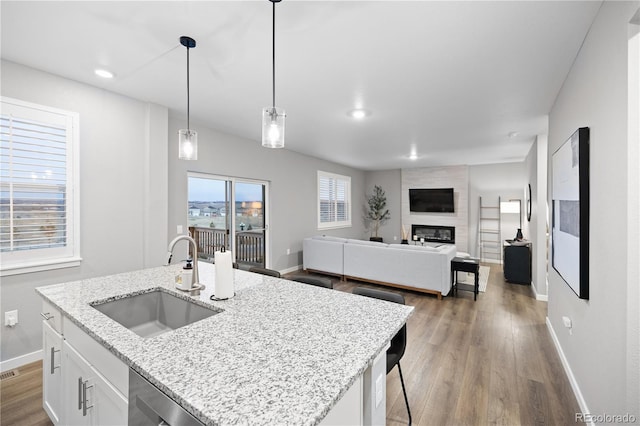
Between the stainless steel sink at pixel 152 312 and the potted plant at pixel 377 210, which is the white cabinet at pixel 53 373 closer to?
the stainless steel sink at pixel 152 312

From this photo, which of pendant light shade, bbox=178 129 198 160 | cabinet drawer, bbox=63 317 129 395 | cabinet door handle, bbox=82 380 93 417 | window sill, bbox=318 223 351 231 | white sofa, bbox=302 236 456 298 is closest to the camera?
cabinet drawer, bbox=63 317 129 395


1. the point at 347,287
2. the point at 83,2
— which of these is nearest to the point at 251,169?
the point at 347,287

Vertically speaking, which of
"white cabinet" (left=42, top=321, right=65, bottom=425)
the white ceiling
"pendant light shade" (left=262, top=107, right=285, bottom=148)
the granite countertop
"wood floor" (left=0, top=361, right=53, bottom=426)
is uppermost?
the white ceiling

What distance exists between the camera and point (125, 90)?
295 centimetres

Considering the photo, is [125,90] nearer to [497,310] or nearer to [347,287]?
[347,287]

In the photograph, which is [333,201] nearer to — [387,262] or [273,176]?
[273,176]

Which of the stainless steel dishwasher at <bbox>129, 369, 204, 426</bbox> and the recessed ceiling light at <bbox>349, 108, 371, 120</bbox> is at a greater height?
the recessed ceiling light at <bbox>349, 108, 371, 120</bbox>

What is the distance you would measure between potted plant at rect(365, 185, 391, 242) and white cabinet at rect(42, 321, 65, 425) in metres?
7.77

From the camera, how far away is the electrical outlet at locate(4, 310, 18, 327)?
95.9 inches

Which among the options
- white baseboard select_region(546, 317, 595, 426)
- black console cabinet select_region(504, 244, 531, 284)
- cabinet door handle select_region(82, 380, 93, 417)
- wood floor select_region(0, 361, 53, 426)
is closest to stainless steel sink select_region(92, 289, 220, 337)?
cabinet door handle select_region(82, 380, 93, 417)

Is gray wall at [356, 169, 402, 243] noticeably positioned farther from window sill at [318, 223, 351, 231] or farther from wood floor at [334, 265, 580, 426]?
wood floor at [334, 265, 580, 426]

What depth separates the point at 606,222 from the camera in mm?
1567

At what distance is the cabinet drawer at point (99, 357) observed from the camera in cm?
108

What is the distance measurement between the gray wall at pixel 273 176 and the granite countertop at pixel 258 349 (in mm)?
2428
